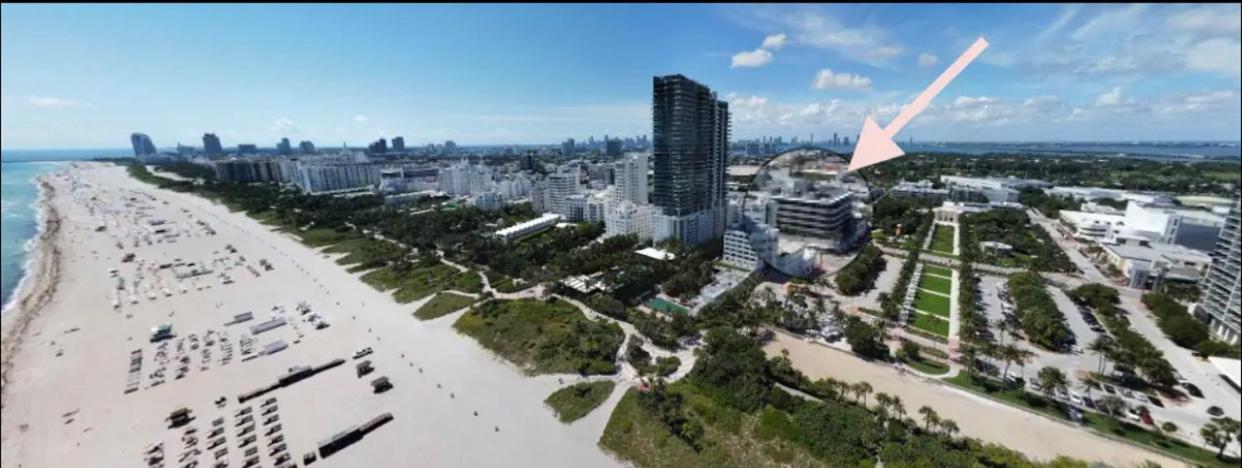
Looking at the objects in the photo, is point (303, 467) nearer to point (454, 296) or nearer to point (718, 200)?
point (454, 296)

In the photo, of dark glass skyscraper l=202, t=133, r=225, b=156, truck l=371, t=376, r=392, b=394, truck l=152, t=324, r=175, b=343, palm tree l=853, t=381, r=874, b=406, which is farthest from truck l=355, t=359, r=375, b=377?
A: dark glass skyscraper l=202, t=133, r=225, b=156

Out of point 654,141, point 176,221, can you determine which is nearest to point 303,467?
point 654,141

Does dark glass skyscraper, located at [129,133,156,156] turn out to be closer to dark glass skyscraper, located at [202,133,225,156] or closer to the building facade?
dark glass skyscraper, located at [202,133,225,156]

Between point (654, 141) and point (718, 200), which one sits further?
point (718, 200)

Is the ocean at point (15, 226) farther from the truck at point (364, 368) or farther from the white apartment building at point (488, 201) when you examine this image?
the white apartment building at point (488, 201)

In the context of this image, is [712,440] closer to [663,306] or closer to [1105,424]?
[663,306]

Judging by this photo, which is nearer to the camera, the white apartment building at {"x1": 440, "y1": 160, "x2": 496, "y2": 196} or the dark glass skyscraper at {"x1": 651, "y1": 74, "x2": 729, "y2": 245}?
the dark glass skyscraper at {"x1": 651, "y1": 74, "x2": 729, "y2": 245}

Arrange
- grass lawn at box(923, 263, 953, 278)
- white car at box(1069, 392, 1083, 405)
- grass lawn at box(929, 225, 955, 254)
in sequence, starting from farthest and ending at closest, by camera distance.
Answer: grass lawn at box(929, 225, 955, 254)
grass lawn at box(923, 263, 953, 278)
white car at box(1069, 392, 1083, 405)
